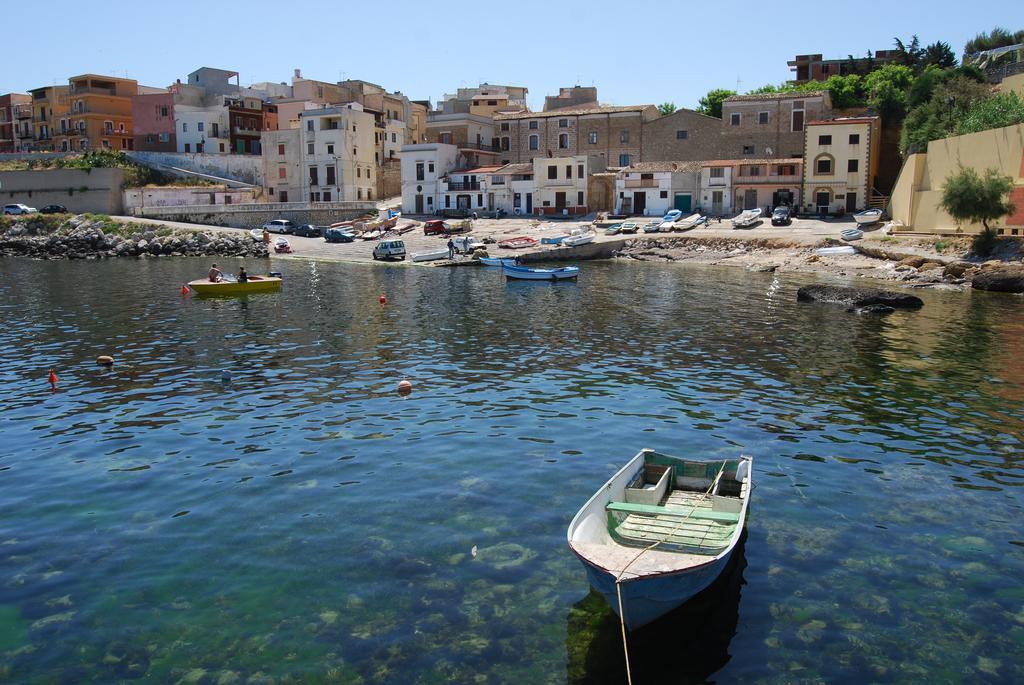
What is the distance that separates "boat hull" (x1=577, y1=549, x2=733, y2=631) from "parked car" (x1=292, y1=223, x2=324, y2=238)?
76.2 metres

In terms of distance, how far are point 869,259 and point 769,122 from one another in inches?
1283

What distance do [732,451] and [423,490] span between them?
7139 millimetres

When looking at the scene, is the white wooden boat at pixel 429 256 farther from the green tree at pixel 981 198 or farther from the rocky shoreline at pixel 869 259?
the green tree at pixel 981 198

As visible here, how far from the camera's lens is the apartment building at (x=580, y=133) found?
298 ft

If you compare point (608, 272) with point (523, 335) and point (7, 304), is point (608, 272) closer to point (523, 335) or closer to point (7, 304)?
point (523, 335)

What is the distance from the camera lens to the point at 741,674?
404 inches

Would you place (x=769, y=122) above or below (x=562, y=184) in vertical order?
above

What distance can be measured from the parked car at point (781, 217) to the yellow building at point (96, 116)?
83750mm

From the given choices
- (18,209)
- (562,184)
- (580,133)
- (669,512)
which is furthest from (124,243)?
(669,512)

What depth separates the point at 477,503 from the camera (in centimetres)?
1552

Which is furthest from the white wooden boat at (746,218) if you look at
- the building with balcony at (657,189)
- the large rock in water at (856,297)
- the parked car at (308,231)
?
the parked car at (308,231)

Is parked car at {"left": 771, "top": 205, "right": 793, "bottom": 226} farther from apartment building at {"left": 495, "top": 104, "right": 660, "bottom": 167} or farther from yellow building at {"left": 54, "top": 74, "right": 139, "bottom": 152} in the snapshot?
yellow building at {"left": 54, "top": 74, "right": 139, "bottom": 152}

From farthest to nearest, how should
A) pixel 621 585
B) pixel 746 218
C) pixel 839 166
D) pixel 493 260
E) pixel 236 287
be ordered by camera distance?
1. pixel 839 166
2. pixel 746 218
3. pixel 493 260
4. pixel 236 287
5. pixel 621 585

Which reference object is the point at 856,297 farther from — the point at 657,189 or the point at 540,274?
the point at 657,189
